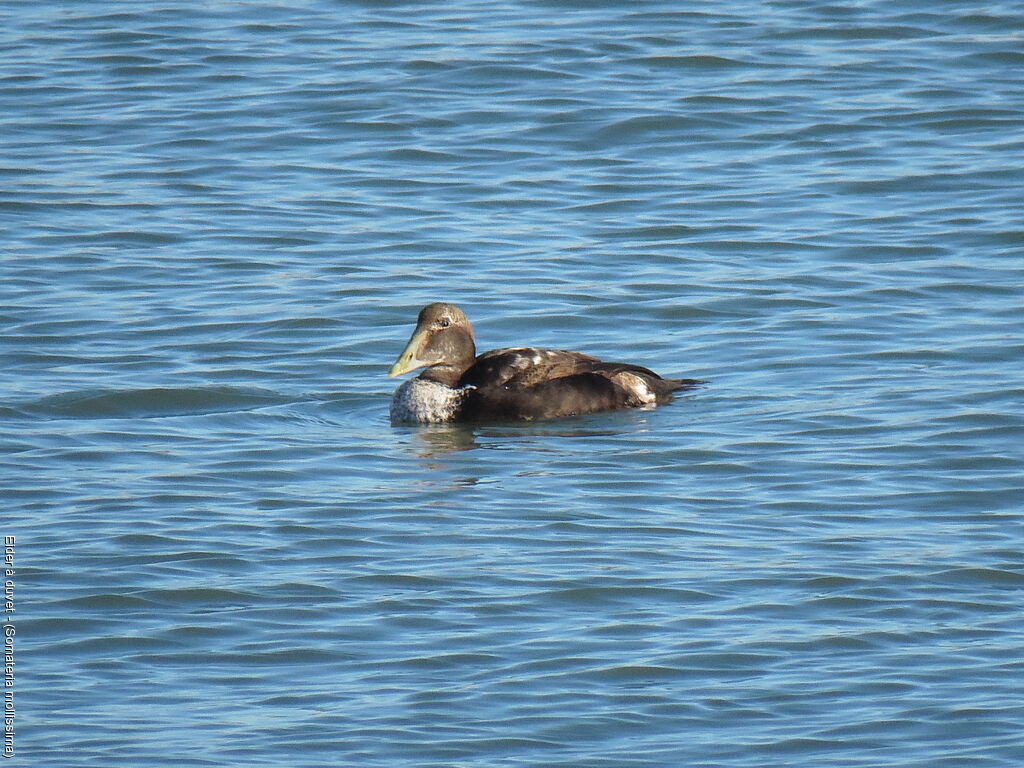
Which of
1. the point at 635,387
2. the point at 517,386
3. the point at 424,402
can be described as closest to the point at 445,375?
the point at 424,402

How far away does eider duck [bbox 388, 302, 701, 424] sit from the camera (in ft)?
32.2

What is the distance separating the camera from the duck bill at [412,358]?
10242 millimetres

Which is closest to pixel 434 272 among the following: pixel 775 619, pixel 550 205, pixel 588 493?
pixel 550 205

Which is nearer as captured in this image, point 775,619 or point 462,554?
point 775,619

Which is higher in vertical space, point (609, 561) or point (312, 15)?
point (312, 15)

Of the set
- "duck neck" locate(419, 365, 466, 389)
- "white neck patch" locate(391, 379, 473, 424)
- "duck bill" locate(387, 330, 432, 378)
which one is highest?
"duck bill" locate(387, 330, 432, 378)

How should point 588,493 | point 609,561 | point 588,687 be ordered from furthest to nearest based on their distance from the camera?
point 588,493, point 609,561, point 588,687

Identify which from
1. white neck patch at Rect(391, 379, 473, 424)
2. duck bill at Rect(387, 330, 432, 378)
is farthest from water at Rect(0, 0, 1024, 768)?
duck bill at Rect(387, 330, 432, 378)

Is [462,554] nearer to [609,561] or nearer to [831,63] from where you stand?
[609,561]

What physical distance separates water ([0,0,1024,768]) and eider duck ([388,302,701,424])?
0.16 meters

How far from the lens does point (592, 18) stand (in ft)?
64.2

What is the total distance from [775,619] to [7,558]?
2.78 m

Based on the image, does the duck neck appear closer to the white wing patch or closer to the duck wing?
the duck wing

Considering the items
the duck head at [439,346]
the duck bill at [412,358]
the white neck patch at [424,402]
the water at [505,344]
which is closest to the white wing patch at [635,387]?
the water at [505,344]
